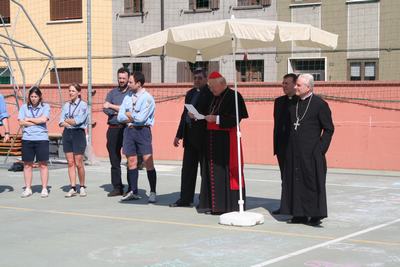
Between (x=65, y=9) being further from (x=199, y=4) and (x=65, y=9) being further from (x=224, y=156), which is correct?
(x=224, y=156)

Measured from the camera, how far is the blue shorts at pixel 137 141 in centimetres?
1034

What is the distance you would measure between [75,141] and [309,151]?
425cm

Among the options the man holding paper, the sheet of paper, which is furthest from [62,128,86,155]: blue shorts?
the sheet of paper

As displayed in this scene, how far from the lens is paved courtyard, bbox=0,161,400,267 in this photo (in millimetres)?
6762

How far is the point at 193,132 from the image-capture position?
9.86m

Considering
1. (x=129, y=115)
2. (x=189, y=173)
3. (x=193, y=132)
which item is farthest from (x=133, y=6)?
(x=193, y=132)

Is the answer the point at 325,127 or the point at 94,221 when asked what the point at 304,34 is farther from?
the point at 94,221

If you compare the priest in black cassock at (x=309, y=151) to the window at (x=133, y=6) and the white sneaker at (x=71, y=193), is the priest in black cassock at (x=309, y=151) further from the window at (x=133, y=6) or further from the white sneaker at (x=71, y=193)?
the window at (x=133, y=6)

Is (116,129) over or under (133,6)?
under

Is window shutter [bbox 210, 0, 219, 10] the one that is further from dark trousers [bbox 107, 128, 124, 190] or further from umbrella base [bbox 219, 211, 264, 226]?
umbrella base [bbox 219, 211, 264, 226]

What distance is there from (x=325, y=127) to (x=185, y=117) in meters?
2.39

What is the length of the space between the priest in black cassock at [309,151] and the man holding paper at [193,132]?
154cm

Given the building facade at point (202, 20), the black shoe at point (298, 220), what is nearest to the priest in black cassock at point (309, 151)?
the black shoe at point (298, 220)

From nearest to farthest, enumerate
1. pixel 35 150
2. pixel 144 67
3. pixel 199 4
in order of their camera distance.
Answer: pixel 35 150 < pixel 199 4 < pixel 144 67
